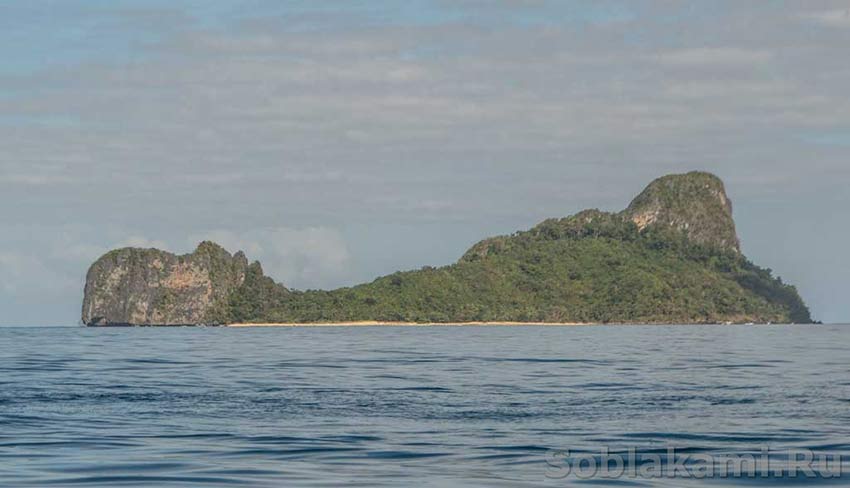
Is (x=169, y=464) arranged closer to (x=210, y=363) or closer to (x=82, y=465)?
(x=82, y=465)

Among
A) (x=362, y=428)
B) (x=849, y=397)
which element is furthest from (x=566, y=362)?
(x=362, y=428)

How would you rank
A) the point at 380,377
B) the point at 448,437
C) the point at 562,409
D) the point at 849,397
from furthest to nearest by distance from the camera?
the point at 380,377, the point at 849,397, the point at 562,409, the point at 448,437

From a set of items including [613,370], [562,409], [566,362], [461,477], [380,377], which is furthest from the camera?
[566,362]

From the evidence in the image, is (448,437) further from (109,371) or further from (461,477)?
(109,371)

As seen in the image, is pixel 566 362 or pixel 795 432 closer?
pixel 795 432

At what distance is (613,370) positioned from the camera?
58.3 metres

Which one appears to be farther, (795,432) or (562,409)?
(562,409)

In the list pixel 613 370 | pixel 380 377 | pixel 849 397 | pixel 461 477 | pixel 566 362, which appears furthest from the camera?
pixel 566 362

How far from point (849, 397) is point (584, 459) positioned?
17748 mm

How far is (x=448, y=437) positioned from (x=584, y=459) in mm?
4727

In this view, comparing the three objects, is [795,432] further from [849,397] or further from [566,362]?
[566,362]

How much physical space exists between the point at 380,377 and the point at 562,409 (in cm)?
1801

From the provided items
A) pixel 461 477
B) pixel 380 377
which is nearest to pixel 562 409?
pixel 461 477

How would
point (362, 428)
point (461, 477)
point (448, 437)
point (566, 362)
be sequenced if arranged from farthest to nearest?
point (566, 362)
point (362, 428)
point (448, 437)
point (461, 477)
